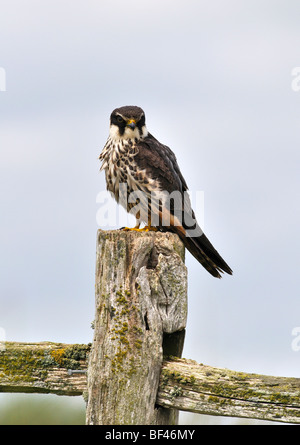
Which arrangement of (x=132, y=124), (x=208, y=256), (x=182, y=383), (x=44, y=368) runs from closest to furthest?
(x=182, y=383)
(x=44, y=368)
(x=208, y=256)
(x=132, y=124)

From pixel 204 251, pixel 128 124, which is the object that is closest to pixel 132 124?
pixel 128 124

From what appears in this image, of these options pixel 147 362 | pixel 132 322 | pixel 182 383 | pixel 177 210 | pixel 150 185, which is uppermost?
pixel 150 185

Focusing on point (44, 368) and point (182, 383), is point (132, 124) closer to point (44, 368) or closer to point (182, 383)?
point (44, 368)

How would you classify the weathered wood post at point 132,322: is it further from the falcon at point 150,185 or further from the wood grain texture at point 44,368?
the falcon at point 150,185

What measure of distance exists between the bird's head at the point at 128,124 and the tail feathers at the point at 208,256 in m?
1.30

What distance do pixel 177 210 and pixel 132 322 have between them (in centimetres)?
233

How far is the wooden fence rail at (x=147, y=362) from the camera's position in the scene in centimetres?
409

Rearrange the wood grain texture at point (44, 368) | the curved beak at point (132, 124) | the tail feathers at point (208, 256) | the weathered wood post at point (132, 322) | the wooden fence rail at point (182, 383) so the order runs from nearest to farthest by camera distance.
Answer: the wooden fence rail at point (182, 383), the weathered wood post at point (132, 322), the wood grain texture at point (44, 368), the tail feathers at point (208, 256), the curved beak at point (132, 124)

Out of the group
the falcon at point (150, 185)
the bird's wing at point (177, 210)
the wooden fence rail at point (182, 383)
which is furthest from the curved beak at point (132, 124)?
the wooden fence rail at point (182, 383)

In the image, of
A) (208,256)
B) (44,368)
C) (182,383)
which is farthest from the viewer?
(208,256)

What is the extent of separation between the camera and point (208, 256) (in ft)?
20.7

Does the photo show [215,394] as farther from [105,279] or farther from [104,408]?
[105,279]

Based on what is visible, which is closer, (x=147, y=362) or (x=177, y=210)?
(x=147, y=362)
